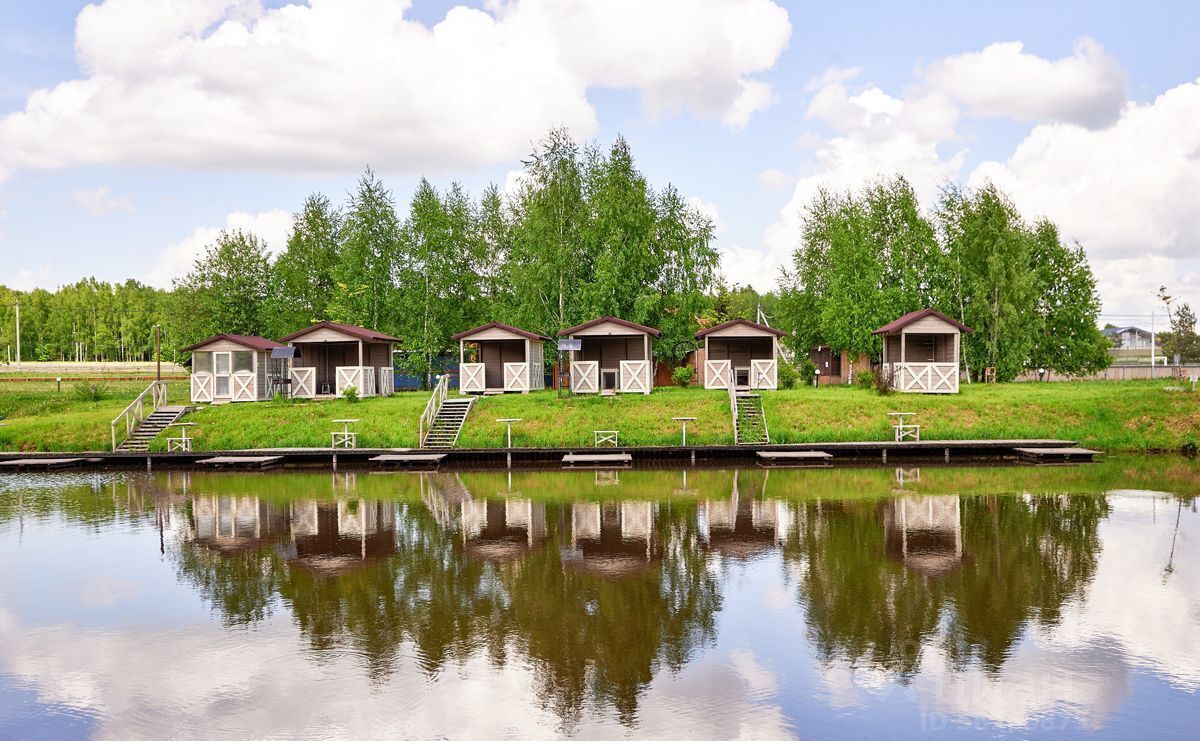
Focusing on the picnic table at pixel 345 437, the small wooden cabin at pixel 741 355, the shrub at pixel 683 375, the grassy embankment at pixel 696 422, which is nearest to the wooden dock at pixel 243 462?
the grassy embankment at pixel 696 422

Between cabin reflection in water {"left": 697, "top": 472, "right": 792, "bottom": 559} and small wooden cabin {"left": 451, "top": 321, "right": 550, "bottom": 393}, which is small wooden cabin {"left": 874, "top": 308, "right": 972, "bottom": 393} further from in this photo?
cabin reflection in water {"left": 697, "top": 472, "right": 792, "bottom": 559}

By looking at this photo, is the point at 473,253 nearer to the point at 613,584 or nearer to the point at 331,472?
the point at 331,472

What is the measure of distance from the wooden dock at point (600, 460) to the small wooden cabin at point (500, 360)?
31.5 ft

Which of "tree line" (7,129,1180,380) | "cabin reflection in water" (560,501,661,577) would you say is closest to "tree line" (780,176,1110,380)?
"tree line" (7,129,1180,380)

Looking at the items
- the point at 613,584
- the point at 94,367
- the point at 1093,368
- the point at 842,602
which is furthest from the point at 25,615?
the point at 94,367

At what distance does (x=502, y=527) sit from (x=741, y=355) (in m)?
22.7

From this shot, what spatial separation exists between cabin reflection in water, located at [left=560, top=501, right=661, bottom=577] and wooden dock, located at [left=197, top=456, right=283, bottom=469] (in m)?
14.1

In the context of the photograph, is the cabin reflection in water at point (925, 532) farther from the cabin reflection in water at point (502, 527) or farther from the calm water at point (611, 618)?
the cabin reflection in water at point (502, 527)

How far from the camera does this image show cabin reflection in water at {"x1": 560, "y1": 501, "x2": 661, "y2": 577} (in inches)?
536

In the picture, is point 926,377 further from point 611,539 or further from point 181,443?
point 181,443

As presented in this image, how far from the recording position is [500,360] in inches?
1491

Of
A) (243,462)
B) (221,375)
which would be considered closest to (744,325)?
(243,462)

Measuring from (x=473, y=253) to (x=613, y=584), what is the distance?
3777 cm

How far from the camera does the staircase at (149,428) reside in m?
29.5
